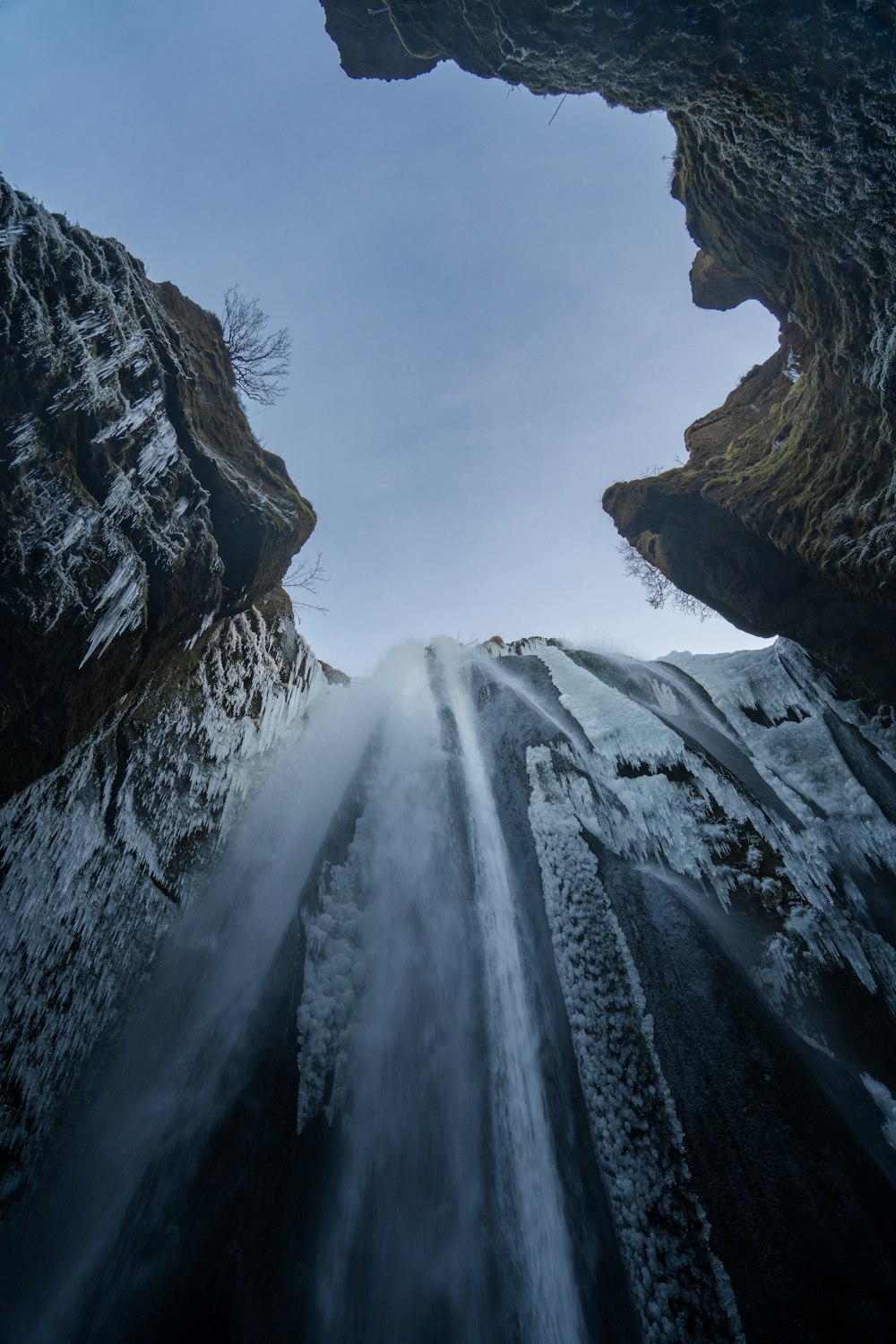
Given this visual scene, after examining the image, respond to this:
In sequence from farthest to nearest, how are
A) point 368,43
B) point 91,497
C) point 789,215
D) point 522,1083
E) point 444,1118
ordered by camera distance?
point 368,43 < point 789,215 < point 522,1083 < point 444,1118 < point 91,497

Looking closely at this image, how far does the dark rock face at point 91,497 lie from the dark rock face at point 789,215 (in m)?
5.46

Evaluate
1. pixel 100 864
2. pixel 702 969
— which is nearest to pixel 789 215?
pixel 702 969

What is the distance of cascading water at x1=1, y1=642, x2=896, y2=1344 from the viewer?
3750 millimetres

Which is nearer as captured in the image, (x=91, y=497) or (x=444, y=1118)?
(x=91, y=497)

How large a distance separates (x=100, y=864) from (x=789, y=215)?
10.8 meters

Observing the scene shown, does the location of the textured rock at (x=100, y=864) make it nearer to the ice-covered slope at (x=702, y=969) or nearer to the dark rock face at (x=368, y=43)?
the ice-covered slope at (x=702, y=969)

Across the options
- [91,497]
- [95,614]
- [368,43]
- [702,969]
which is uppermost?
[368,43]

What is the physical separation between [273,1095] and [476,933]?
277 cm

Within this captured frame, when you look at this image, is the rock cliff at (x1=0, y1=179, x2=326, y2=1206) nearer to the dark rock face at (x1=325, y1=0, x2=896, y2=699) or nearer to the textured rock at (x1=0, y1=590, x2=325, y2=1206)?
the textured rock at (x1=0, y1=590, x2=325, y2=1206)

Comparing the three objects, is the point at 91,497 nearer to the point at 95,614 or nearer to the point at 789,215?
the point at 95,614

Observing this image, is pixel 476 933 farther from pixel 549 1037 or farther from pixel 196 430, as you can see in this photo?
pixel 196 430

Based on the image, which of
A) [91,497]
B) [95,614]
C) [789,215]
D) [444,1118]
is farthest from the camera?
[789,215]

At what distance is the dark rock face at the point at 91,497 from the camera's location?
365 cm

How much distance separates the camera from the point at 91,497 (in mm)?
4195
